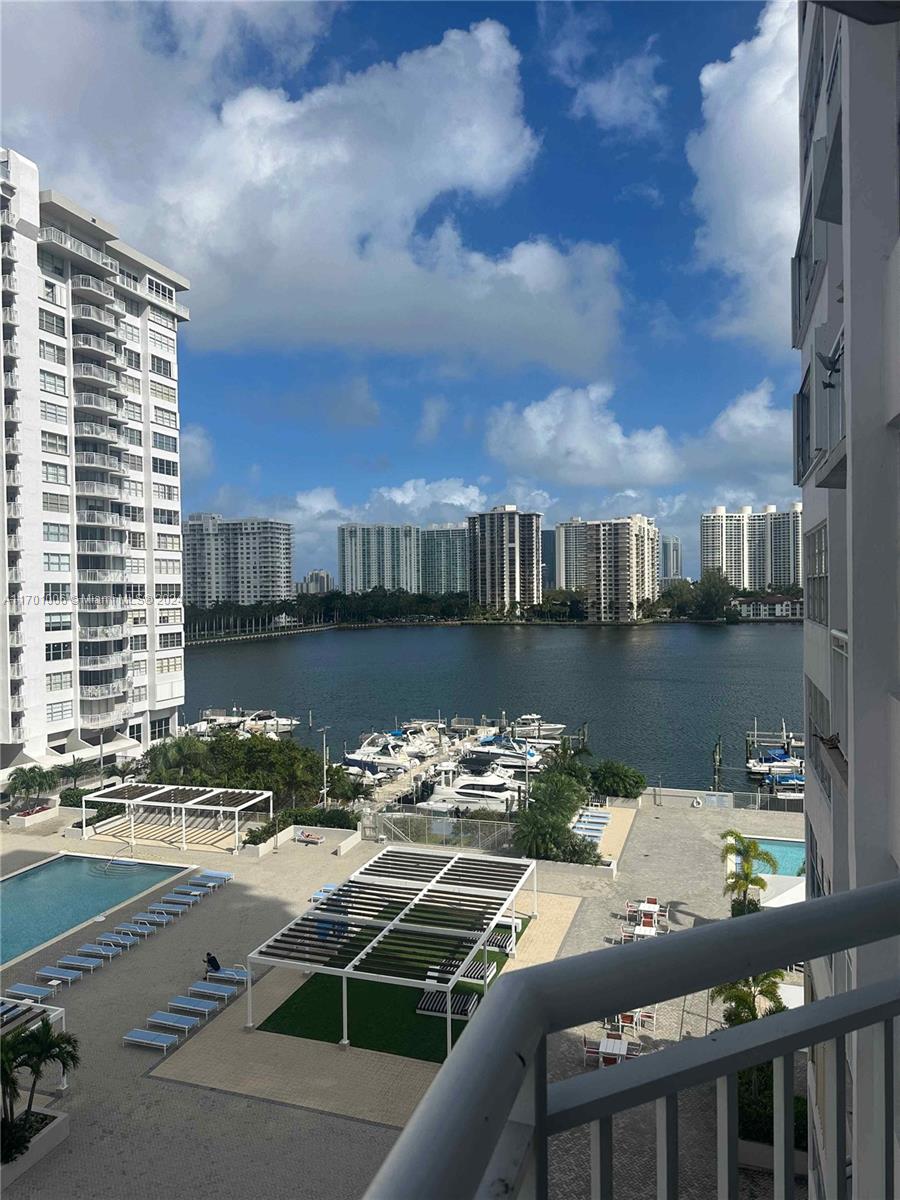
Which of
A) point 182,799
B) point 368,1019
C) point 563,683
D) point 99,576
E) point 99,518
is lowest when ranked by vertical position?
point 563,683

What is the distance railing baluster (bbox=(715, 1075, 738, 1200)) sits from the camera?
0.93 meters

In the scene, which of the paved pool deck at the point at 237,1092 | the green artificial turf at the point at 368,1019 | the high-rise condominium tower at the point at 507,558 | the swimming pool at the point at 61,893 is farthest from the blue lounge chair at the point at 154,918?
the high-rise condominium tower at the point at 507,558

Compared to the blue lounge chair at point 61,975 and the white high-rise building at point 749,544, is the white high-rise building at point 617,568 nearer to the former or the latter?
the white high-rise building at point 749,544

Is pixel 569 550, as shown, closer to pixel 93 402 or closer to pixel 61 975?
pixel 93 402

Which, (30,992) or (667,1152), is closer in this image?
(667,1152)

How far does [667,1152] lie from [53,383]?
27305 millimetres

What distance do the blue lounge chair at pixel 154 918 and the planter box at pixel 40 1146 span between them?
5.35 metres

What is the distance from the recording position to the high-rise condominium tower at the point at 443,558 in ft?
446

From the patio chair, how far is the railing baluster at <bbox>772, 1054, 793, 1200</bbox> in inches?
504

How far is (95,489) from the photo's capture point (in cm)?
2548

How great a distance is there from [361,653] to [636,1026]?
201 ft

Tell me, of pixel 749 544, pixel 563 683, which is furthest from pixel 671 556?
pixel 563 683

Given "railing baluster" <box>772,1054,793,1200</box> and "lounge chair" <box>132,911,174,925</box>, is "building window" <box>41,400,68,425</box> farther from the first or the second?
"railing baluster" <box>772,1054,793,1200</box>

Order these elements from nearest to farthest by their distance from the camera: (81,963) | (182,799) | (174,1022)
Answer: (174,1022), (81,963), (182,799)
